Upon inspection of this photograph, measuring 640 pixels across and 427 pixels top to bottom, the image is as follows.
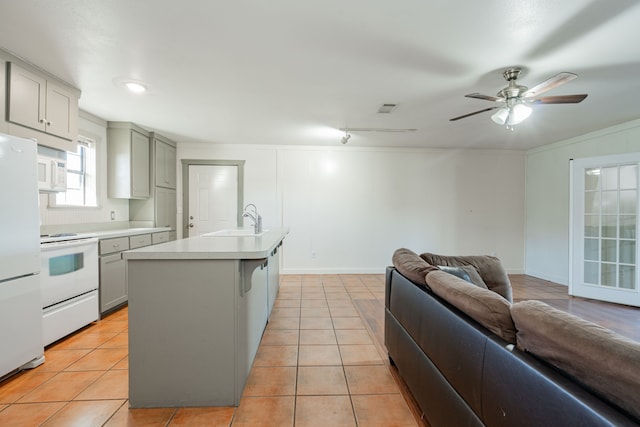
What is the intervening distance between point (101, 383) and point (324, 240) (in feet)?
12.0

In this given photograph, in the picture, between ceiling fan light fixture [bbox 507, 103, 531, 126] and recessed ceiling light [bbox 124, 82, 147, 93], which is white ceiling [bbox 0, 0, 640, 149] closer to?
recessed ceiling light [bbox 124, 82, 147, 93]

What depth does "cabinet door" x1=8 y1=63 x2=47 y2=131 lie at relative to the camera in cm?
220

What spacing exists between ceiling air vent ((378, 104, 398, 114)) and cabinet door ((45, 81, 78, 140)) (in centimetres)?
308

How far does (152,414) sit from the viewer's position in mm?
1620

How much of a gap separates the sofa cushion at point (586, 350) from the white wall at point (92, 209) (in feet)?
12.9

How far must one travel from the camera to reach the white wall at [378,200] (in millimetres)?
5082

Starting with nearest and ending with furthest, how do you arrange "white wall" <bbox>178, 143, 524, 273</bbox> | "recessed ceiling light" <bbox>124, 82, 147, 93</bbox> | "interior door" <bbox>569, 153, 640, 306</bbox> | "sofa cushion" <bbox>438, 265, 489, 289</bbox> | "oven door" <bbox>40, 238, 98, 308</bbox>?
"sofa cushion" <bbox>438, 265, 489, 289</bbox> → "oven door" <bbox>40, 238, 98, 308</bbox> → "recessed ceiling light" <bbox>124, 82, 147, 93</bbox> → "interior door" <bbox>569, 153, 640, 306</bbox> → "white wall" <bbox>178, 143, 524, 273</bbox>

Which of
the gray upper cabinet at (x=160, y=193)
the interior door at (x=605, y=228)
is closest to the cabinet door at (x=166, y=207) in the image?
the gray upper cabinet at (x=160, y=193)

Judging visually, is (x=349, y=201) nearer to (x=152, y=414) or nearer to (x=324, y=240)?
(x=324, y=240)

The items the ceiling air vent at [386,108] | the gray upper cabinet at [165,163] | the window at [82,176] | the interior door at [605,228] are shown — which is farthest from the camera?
the gray upper cabinet at [165,163]

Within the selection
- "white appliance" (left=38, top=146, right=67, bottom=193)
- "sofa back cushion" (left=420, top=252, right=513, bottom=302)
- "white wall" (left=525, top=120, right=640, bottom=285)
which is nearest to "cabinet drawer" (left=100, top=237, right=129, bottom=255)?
"white appliance" (left=38, top=146, right=67, bottom=193)

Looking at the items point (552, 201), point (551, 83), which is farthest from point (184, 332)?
point (552, 201)

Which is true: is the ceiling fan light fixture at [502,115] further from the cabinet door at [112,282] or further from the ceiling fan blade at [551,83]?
the cabinet door at [112,282]

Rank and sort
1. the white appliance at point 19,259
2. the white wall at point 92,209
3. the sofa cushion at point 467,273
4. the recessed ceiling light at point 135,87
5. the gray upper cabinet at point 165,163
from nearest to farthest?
the white appliance at point 19,259 → the sofa cushion at point 467,273 → the recessed ceiling light at point 135,87 → the white wall at point 92,209 → the gray upper cabinet at point 165,163
